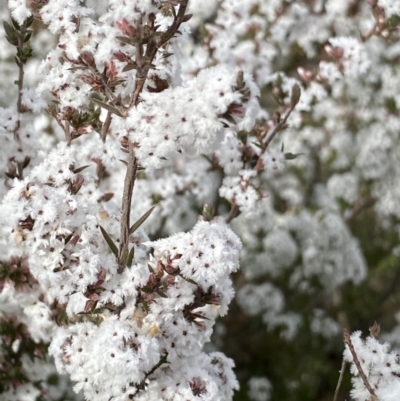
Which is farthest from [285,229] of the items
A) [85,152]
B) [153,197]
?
[85,152]

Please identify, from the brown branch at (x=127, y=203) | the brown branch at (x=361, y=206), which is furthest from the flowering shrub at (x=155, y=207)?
the brown branch at (x=361, y=206)

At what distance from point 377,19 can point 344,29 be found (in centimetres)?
278

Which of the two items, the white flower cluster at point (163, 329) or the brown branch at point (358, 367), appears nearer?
the white flower cluster at point (163, 329)

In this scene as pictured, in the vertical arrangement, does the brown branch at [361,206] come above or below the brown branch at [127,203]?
below

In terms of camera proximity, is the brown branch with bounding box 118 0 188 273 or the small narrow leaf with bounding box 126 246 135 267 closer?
the brown branch with bounding box 118 0 188 273

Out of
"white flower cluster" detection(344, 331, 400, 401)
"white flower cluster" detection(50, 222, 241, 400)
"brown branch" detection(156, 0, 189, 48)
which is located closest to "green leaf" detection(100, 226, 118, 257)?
"white flower cluster" detection(50, 222, 241, 400)

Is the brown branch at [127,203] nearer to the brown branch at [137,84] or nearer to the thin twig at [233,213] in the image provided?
the brown branch at [137,84]

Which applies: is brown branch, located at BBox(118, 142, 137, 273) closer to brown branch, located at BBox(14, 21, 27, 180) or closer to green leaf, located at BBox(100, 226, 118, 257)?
green leaf, located at BBox(100, 226, 118, 257)

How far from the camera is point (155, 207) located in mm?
3564

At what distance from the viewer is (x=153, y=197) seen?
4777 millimetres

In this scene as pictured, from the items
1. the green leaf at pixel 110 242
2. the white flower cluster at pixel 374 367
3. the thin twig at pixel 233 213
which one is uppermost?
the green leaf at pixel 110 242

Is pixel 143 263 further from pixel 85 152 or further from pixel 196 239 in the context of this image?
pixel 85 152

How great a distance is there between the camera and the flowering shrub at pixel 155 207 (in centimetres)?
235

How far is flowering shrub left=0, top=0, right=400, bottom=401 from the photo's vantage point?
2.35m
